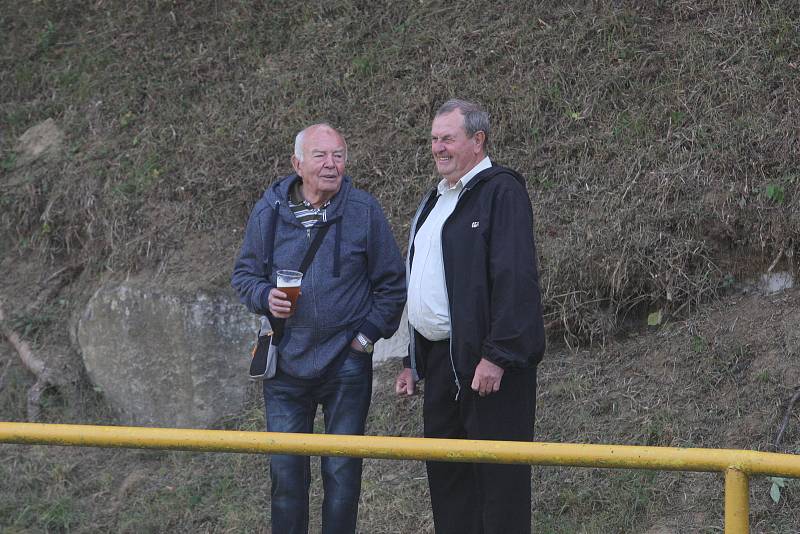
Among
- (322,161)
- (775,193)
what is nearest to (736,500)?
(322,161)

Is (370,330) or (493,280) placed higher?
(493,280)

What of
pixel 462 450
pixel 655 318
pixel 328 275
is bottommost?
pixel 655 318

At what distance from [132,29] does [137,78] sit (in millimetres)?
626

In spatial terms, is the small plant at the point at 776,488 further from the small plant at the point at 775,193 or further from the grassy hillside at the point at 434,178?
the small plant at the point at 775,193

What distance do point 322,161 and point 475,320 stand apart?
942 millimetres

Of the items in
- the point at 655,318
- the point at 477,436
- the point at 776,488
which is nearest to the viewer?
the point at 477,436

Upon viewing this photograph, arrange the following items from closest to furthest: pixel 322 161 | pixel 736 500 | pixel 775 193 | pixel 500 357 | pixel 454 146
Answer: pixel 736 500
pixel 500 357
pixel 454 146
pixel 322 161
pixel 775 193

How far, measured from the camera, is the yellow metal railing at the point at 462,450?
2553 millimetres

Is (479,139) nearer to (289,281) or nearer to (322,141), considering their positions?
(322,141)

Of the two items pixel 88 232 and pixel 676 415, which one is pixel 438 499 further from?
pixel 88 232

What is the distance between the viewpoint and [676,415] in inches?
199

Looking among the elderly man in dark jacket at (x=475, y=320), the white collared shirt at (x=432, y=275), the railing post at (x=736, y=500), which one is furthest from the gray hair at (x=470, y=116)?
the railing post at (x=736, y=500)

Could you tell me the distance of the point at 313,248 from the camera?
13.7ft

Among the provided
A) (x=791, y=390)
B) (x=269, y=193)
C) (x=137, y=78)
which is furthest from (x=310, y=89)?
(x=791, y=390)
